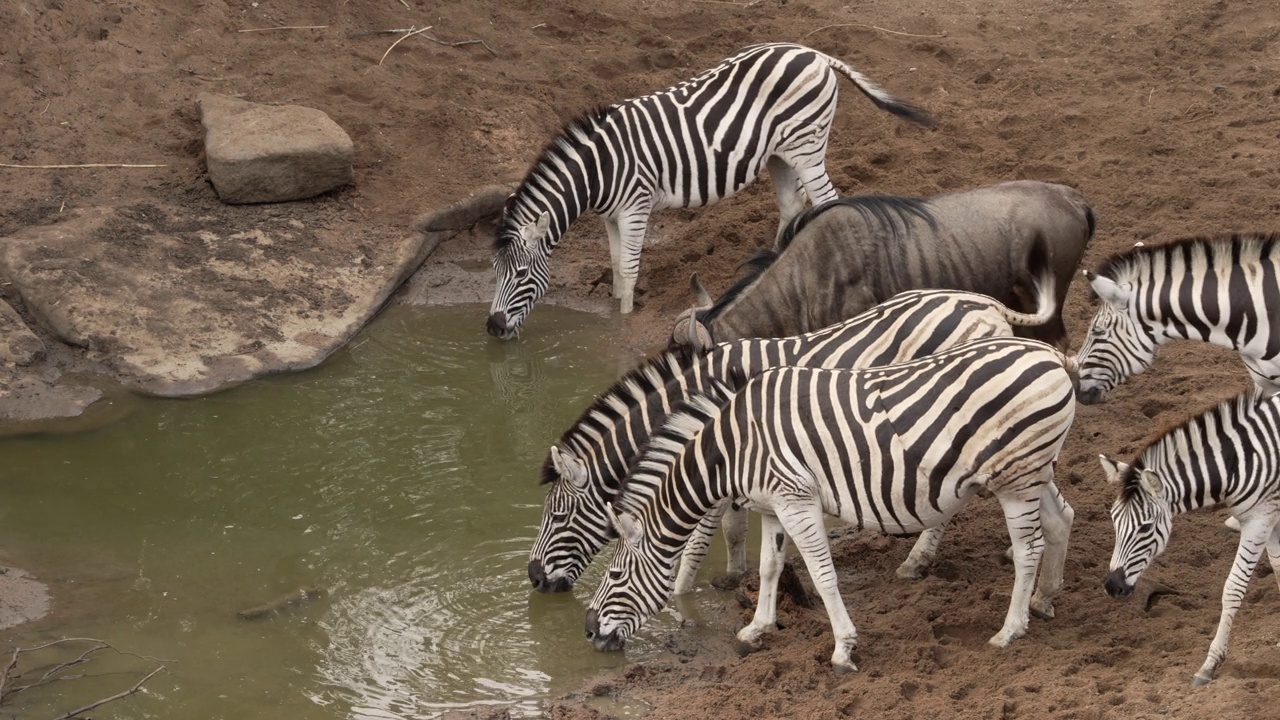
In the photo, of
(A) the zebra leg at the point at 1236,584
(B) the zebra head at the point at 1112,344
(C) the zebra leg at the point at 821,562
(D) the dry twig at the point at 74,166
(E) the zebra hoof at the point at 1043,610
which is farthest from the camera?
(D) the dry twig at the point at 74,166

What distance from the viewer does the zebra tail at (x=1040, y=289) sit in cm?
711

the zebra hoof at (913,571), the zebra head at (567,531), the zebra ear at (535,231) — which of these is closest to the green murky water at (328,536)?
the zebra head at (567,531)

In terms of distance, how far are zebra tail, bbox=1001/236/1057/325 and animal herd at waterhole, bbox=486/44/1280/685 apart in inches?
1.1

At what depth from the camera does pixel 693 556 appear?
731 centimetres

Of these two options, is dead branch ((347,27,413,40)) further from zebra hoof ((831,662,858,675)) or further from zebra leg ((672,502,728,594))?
zebra hoof ((831,662,858,675))

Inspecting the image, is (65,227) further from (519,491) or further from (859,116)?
(859,116)

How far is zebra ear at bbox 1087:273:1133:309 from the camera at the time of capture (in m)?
7.34

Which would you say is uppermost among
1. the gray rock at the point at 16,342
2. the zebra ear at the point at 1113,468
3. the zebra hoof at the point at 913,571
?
the zebra ear at the point at 1113,468

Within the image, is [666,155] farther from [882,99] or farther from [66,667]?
[66,667]

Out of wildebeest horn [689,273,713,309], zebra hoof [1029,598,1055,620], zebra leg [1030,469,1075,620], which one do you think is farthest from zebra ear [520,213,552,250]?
zebra hoof [1029,598,1055,620]

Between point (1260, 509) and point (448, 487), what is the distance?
15.8ft

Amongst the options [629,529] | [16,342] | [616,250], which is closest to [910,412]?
[629,529]

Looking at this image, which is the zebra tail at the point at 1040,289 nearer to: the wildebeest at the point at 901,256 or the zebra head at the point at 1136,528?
the wildebeest at the point at 901,256

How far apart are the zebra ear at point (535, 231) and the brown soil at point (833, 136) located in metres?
0.83
